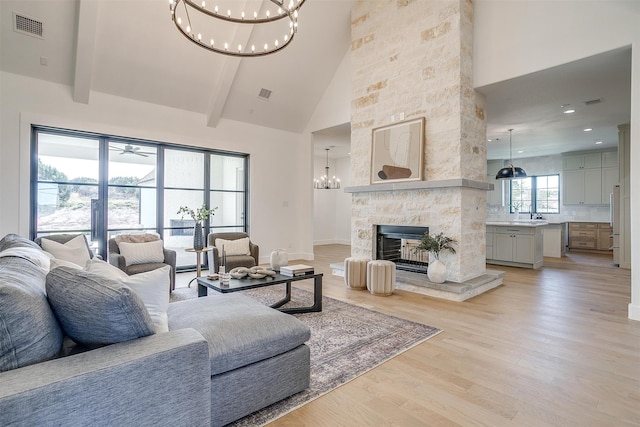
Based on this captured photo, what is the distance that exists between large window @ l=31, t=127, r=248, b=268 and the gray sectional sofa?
3706 mm

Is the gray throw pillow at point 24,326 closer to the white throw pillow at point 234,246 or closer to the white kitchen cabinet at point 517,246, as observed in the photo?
the white throw pillow at point 234,246

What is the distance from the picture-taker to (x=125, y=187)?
5.54 m

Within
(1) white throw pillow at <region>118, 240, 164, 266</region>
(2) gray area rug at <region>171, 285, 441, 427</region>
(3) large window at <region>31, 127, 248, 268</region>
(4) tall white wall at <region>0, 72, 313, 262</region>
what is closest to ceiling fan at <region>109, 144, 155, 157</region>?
(3) large window at <region>31, 127, 248, 268</region>

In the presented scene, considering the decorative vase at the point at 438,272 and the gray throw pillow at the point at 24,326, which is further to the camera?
the decorative vase at the point at 438,272

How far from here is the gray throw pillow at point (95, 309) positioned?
1.32 m

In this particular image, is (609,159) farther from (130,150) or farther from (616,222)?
(130,150)

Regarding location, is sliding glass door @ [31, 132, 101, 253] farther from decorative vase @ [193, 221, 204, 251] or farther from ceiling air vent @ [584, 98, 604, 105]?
ceiling air vent @ [584, 98, 604, 105]

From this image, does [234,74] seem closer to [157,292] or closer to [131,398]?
[157,292]

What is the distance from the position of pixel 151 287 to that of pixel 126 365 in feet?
1.79

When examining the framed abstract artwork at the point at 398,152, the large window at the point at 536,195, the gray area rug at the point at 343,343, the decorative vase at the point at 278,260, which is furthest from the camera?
the large window at the point at 536,195

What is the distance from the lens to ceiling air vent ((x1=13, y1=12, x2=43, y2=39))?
4039 millimetres

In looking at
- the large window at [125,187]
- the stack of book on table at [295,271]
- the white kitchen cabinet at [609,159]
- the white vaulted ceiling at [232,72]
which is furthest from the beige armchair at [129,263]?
the white kitchen cabinet at [609,159]

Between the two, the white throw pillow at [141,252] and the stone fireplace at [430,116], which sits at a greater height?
the stone fireplace at [430,116]

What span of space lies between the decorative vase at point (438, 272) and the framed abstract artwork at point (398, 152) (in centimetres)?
129
